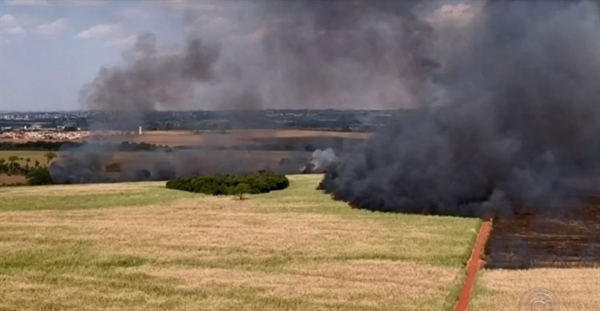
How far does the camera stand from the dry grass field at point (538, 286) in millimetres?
24125

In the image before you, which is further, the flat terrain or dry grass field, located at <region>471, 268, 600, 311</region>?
the flat terrain

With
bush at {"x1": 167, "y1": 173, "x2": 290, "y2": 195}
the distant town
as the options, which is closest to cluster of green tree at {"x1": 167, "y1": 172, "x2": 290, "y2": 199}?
bush at {"x1": 167, "y1": 173, "x2": 290, "y2": 195}

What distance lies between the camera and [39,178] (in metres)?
77.3

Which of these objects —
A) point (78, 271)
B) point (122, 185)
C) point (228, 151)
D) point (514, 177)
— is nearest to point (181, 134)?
point (228, 151)

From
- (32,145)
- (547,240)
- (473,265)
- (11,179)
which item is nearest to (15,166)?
(11,179)

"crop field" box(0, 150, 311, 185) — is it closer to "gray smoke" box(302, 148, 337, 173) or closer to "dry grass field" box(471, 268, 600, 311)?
"gray smoke" box(302, 148, 337, 173)

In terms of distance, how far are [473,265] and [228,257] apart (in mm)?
8240

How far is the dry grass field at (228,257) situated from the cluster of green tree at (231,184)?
8680 millimetres

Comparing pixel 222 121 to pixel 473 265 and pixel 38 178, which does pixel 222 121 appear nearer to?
pixel 38 178

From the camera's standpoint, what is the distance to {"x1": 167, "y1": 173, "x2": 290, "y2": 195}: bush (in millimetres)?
62144

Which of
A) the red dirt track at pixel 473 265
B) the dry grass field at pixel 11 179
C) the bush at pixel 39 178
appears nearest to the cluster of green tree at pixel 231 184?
the bush at pixel 39 178

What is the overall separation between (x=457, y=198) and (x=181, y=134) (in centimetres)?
4153

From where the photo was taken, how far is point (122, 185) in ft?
233

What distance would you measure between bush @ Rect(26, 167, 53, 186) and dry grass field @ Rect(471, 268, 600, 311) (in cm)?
5402
